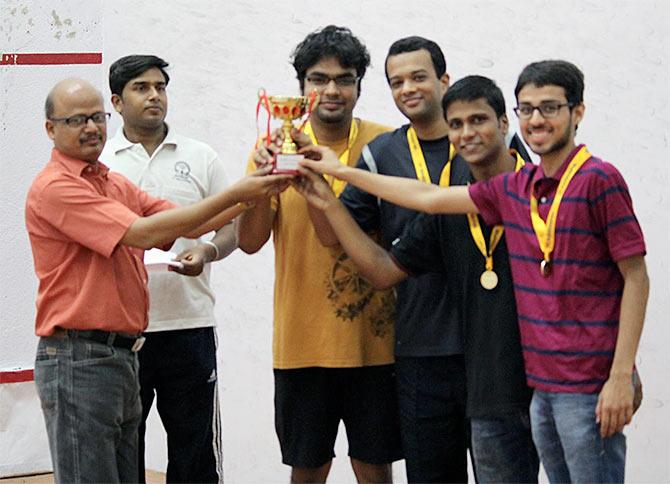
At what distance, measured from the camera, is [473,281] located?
3.37m

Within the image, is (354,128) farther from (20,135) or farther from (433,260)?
(20,135)

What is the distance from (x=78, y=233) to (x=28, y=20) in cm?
271

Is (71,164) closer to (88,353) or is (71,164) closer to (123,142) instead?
(88,353)

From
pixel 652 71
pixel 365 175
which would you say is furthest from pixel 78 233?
pixel 652 71

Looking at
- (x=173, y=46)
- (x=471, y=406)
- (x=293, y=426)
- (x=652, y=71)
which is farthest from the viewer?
(x=173, y=46)

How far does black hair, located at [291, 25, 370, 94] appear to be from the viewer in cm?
372

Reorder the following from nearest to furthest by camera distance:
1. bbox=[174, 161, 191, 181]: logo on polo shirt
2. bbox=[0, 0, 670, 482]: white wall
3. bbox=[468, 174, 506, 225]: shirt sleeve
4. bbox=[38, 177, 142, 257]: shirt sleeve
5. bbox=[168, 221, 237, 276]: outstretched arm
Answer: bbox=[468, 174, 506, 225]: shirt sleeve → bbox=[38, 177, 142, 257]: shirt sleeve → bbox=[168, 221, 237, 276]: outstretched arm → bbox=[174, 161, 191, 181]: logo on polo shirt → bbox=[0, 0, 670, 482]: white wall

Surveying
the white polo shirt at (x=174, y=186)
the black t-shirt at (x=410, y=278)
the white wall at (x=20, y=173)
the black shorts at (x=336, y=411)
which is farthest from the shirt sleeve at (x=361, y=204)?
the white wall at (x=20, y=173)

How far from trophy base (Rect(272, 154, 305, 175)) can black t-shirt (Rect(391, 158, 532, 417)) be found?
0.41m

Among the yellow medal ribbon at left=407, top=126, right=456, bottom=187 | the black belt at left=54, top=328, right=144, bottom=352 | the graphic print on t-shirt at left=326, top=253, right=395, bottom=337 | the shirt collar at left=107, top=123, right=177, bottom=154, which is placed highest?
the shirt collar at left=107, top=123, right=177, bottom=154

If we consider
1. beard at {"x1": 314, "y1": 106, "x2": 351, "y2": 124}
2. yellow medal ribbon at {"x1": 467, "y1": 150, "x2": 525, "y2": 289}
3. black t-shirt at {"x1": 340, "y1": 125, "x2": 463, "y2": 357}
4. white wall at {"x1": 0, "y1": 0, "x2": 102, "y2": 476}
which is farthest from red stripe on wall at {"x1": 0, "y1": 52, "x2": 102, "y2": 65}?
yellow medal ribbon at {"x1": 467, "y1": 150, "x2": 525, "y2": 289}

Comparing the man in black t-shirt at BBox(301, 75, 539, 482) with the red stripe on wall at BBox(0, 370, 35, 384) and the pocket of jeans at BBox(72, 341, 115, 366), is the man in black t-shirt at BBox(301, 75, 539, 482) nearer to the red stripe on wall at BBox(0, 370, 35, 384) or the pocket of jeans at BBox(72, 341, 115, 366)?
the pocket of jeans at BBox(72, 341, 115, 366)

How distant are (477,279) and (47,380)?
4.11 feet

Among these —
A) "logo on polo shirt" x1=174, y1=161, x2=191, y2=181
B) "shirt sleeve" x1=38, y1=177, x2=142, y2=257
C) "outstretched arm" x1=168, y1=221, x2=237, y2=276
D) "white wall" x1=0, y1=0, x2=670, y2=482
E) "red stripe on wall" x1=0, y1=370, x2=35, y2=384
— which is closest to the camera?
"shirt sleeve" x1=38, y1=177, x2=142, y2=257
